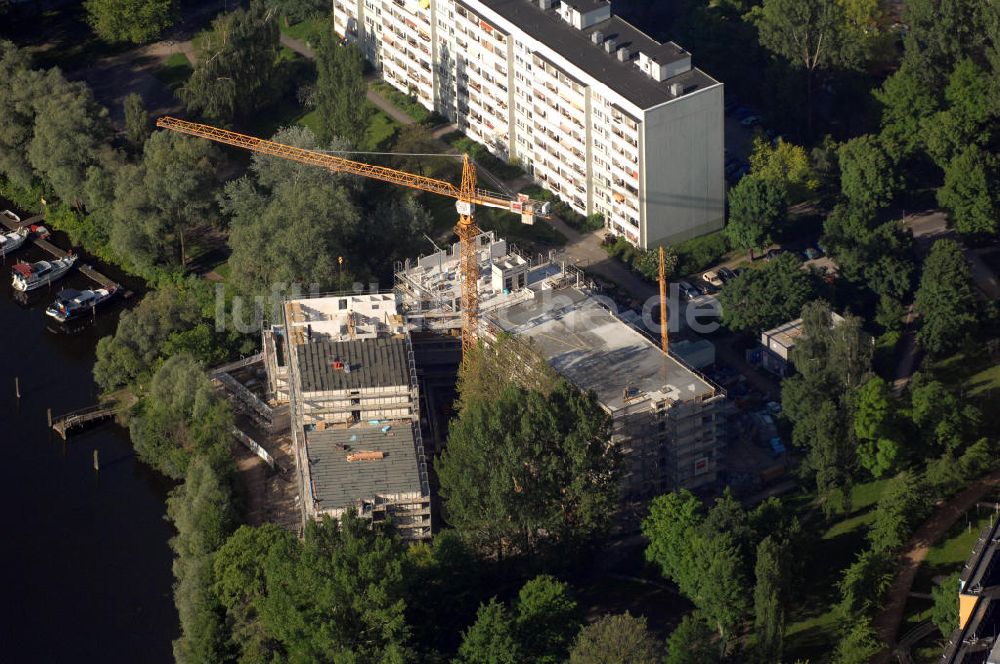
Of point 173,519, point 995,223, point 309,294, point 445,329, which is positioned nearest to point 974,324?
point 995,223

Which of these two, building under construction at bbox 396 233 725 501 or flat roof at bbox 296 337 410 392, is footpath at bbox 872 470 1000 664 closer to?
building under construction at bbox 396 233 725 501

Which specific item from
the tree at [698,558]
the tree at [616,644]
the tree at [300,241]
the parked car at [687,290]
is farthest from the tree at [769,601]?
the tree at [300,241]

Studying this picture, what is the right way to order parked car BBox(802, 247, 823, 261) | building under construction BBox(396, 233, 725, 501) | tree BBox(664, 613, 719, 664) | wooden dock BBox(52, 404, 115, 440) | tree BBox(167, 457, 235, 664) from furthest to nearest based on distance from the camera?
1. parked car BBox(802, 247, 823, 261)
2. wooden dock BBox(52, 404, 115, 440)
3. building under construction BBox(396, 233, 725, 501)
4. tree BBox(167, 457, 235, 664)
5. tree BBox(664, 613, 719, 664)

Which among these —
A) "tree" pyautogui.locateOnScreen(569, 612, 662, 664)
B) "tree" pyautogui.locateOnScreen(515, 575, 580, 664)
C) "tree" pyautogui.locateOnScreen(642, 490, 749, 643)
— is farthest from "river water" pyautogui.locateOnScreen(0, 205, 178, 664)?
"tree" pyautogui.locateOnScreen(642, 490, 749, 643)

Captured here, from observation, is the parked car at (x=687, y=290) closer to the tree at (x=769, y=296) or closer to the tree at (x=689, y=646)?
the tree at (x=769, y=296)

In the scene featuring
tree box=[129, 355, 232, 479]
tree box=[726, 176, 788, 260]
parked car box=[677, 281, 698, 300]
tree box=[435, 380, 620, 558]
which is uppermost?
tree box=[726, 176, 788, 260]

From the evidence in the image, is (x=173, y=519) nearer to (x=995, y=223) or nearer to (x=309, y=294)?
(x=309, y=294)
